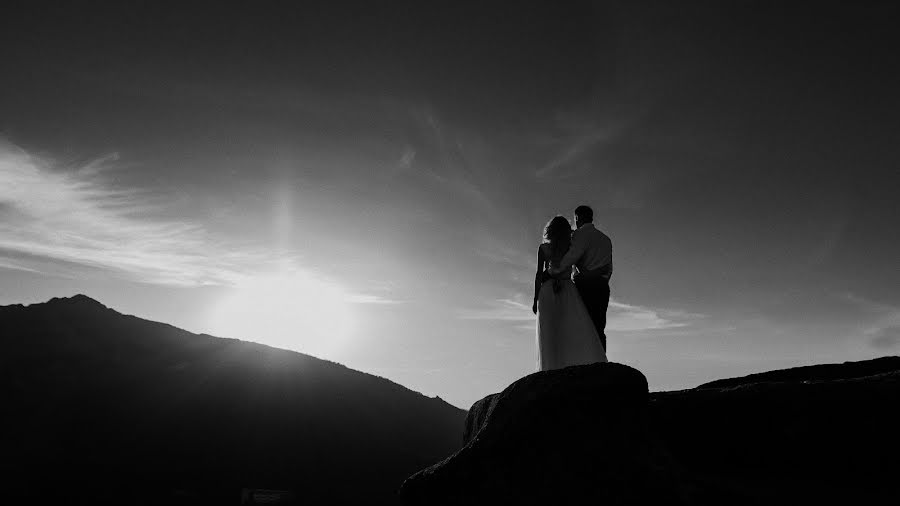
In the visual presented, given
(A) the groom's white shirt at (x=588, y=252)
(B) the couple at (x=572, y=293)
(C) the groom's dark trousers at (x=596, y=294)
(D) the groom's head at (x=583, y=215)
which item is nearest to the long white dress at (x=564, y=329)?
(B) the couple at (x=572, y=293)

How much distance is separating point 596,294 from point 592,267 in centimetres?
42

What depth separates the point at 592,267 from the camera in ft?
23.4

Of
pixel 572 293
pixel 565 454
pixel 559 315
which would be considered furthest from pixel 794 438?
pixel 572 293

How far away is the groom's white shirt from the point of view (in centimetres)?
709

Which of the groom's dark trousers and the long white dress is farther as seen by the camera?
the groom's dark trousers

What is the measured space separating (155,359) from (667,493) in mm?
82799

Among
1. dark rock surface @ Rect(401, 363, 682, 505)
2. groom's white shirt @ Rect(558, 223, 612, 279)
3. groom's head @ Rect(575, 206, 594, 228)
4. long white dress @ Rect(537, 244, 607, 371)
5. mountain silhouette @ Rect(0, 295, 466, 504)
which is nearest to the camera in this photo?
dark rock surface @ Rect(401, 363, 682, 505)

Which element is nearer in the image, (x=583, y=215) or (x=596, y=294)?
(x=596, y=294)

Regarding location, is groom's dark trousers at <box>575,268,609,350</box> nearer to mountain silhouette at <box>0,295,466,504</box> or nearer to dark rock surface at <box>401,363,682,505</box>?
dark rock surface at <box>401,363,682,505</box>

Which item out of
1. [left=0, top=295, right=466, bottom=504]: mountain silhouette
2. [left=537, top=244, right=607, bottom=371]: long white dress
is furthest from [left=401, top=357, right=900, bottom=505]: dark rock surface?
[left=0, top=295, right=466, bottom=504]: mountain silhouette

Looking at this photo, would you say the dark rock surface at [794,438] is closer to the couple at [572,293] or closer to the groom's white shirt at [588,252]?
the couple at [572,293]

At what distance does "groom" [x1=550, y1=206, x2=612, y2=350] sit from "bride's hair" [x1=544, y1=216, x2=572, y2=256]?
8 cm

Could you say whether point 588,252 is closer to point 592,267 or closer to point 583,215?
point 592,267

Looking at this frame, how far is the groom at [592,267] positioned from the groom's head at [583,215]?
0.09 m
